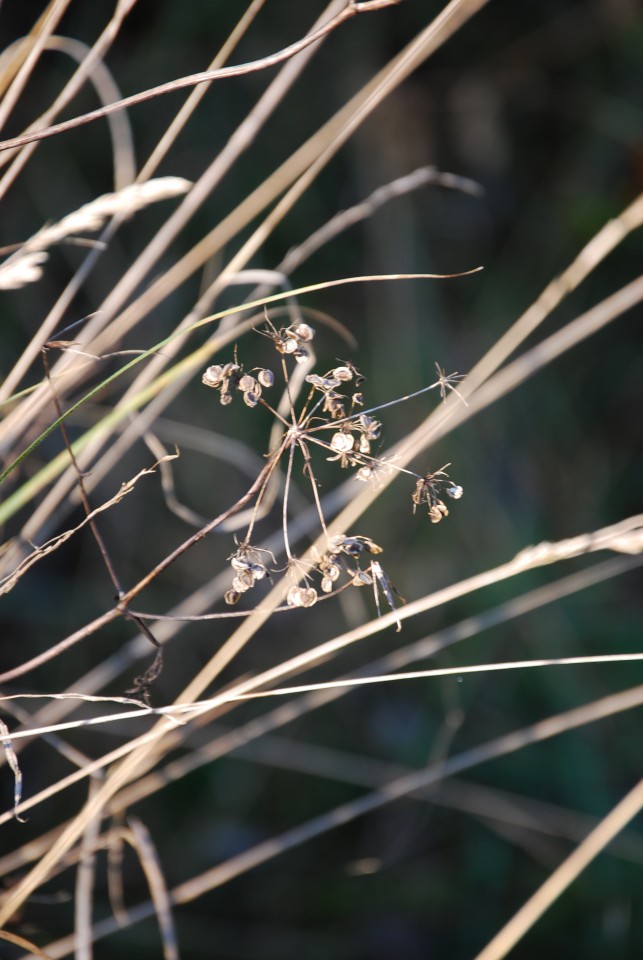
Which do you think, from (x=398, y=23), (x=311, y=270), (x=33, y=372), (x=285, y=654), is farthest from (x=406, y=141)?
(x=285, y=654)

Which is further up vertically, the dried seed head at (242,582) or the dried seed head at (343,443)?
the dried seed head at (343,443)

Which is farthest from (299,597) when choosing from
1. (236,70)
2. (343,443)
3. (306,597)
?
(236,70)

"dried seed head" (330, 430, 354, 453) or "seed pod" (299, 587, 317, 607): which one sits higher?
"dried seed head" (330, 430, 354, 453)

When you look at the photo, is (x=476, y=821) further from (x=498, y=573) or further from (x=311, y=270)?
(x=311, y=270)

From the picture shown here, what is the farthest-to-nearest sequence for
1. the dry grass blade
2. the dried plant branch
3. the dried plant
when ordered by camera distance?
1. the dried plant
2. the dry grass blade
3. the dried plant branch

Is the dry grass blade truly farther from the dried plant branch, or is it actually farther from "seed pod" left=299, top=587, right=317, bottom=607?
the dried plant branch

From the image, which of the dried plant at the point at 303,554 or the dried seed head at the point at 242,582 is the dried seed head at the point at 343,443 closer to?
the dried seed head at the point at 242,582

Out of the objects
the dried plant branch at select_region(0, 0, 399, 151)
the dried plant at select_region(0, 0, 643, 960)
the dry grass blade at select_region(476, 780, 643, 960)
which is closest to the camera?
the dried plant branch at select_region(0, 0, 399, 151)

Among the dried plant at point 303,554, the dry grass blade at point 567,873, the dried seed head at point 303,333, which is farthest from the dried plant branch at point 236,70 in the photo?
the dry grass blade at point 567,873

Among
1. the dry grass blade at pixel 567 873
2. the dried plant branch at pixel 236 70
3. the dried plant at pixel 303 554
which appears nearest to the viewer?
the dried plant branch at pixel 236 70

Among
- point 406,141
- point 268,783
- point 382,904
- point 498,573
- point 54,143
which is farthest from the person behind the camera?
point 406,141

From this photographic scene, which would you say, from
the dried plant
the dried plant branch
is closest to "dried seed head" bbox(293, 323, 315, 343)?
the dried plant branch
